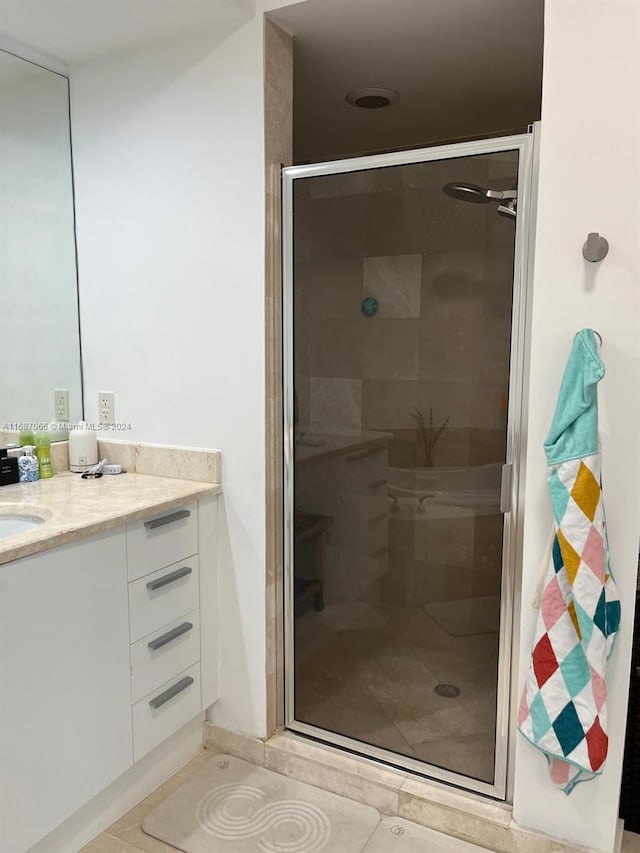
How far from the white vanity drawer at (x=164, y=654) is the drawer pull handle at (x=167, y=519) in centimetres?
33

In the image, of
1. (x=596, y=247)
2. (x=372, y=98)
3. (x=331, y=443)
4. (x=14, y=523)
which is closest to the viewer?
(x=596, y=247)

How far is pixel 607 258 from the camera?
156 cm

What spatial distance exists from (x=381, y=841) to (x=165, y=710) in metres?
0.75

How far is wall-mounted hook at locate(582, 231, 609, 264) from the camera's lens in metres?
1.54

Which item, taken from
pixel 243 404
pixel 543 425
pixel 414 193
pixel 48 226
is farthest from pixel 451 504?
pixel 48 226

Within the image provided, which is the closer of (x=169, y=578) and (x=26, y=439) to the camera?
(x=169, y=578)

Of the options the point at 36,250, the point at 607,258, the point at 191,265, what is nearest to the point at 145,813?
the point at 191,265

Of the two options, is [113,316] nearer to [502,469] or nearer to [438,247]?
[438,247]

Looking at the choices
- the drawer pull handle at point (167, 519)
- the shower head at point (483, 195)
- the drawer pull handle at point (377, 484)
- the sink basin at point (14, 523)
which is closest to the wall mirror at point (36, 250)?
the sink basin at point (14, 523)

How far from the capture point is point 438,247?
6.19ft

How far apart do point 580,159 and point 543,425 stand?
0.65 meters

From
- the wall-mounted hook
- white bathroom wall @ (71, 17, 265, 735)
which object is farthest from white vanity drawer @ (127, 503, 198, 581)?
the wall-mounted hook

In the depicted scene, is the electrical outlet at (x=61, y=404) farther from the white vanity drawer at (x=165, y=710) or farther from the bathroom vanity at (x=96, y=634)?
the white vanity drawer at (x=165, y=710)

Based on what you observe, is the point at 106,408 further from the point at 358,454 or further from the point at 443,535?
the point at 443,535
